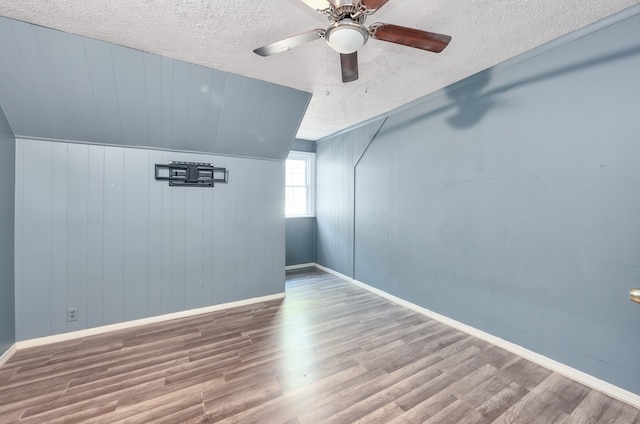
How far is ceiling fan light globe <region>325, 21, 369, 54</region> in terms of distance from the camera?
4.71 feet

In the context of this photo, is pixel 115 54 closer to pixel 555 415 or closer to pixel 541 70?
pixel 541 70

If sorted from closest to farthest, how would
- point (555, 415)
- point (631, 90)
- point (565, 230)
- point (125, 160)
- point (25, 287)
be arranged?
point (555, 415) < point (631, 90) < point (565, 230) < point (25, 287) < point (125, 160)

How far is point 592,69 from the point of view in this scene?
1.93 meters

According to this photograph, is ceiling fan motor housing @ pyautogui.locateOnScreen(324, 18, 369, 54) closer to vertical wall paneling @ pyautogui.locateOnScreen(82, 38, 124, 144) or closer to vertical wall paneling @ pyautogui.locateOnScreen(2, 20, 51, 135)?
vertical wall paneling @ pyautogui.locateOnScreen(82, 38, 124, 144)

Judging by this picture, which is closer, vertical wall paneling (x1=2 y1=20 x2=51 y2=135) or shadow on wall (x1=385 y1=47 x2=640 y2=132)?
vertical wall paneling (x1=2 y1=20 x2=51 y2=135)

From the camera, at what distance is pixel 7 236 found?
2.26 m

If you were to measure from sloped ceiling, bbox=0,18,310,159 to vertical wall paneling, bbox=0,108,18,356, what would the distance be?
0.20 metres

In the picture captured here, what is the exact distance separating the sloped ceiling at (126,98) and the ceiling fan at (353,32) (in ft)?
4.24

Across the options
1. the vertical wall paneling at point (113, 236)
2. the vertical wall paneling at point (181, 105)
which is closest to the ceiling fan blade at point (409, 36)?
the vertical wall paneling at point (181, 105)

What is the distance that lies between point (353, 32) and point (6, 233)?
10.6ft

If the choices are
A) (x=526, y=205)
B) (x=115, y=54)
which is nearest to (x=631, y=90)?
(x=526, y=205)

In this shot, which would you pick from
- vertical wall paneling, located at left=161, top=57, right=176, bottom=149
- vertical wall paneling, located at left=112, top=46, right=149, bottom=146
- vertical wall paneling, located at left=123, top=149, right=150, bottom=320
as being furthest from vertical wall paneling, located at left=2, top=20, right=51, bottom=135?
vertical wall paneling, located at left=161, top=57, right=176, bottom=149

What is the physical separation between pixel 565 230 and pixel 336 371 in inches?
85.0

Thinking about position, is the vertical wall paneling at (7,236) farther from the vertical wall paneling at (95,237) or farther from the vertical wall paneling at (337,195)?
the vertical wall paneling at (337,195)
